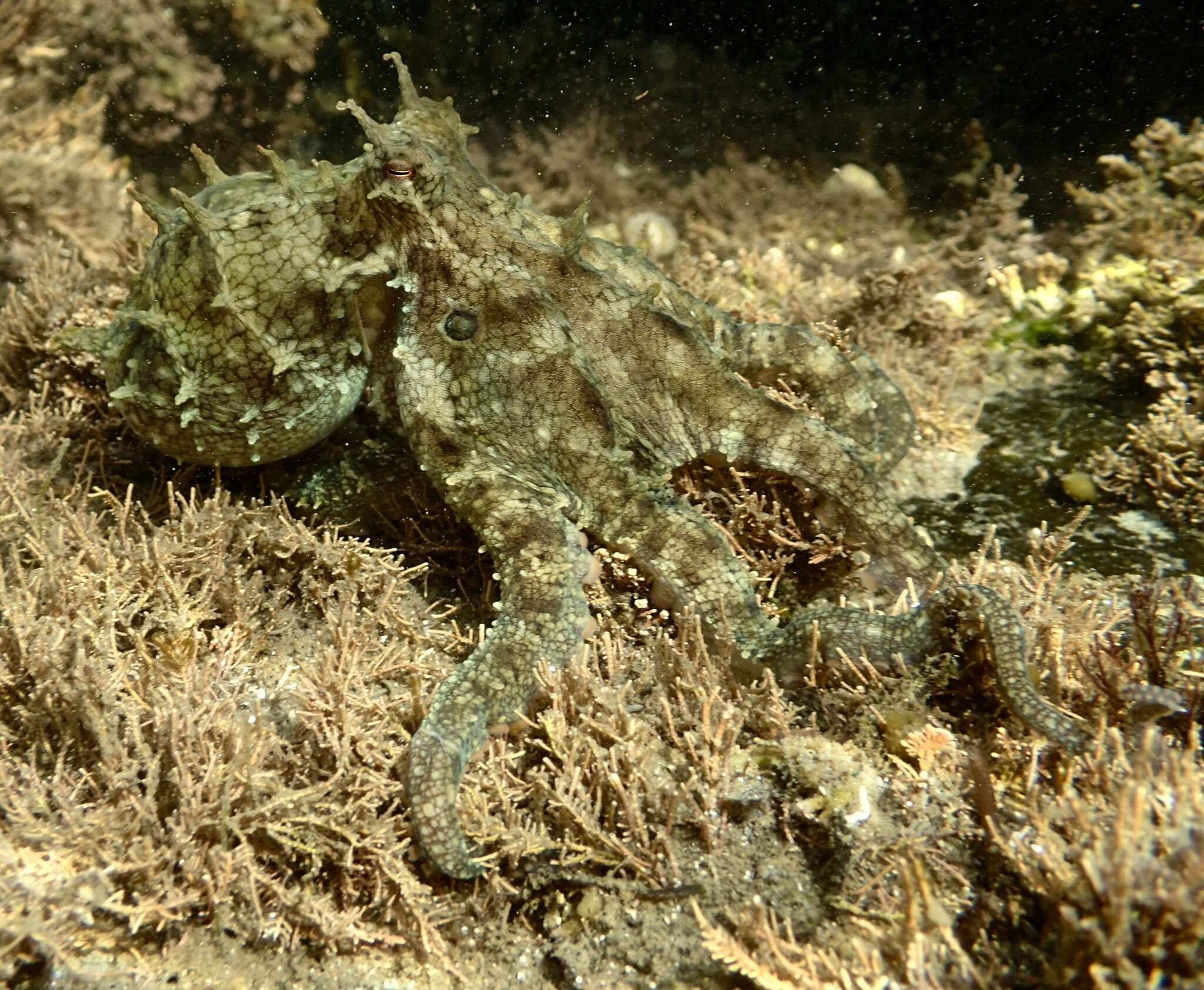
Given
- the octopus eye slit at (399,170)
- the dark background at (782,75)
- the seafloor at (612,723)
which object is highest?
the dark background at (782,75)

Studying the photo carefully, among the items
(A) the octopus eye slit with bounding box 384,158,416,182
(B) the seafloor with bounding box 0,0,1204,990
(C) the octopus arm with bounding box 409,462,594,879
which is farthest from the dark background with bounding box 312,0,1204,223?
(C) the octopus arm with bounding box 409,462,594,879

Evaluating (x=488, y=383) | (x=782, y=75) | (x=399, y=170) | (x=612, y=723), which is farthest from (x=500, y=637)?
(x=782, y=75)

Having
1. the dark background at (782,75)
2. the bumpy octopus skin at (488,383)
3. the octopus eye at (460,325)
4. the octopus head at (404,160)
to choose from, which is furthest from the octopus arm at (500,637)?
the dark background at (782,75)

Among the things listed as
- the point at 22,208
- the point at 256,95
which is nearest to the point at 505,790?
the point at 22,208

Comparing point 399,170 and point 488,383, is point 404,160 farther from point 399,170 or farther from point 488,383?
point 488,383

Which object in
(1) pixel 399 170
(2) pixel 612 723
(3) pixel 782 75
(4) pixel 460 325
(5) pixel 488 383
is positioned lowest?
(2) pixel 612 723

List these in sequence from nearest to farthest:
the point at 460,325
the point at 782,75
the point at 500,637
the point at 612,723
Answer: the point at 612,723 → the point at 500,637 → the point at 460,325 → the point at 782,75

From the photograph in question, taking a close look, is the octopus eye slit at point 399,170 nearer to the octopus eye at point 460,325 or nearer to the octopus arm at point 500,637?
the octopus eye at point 460,325
